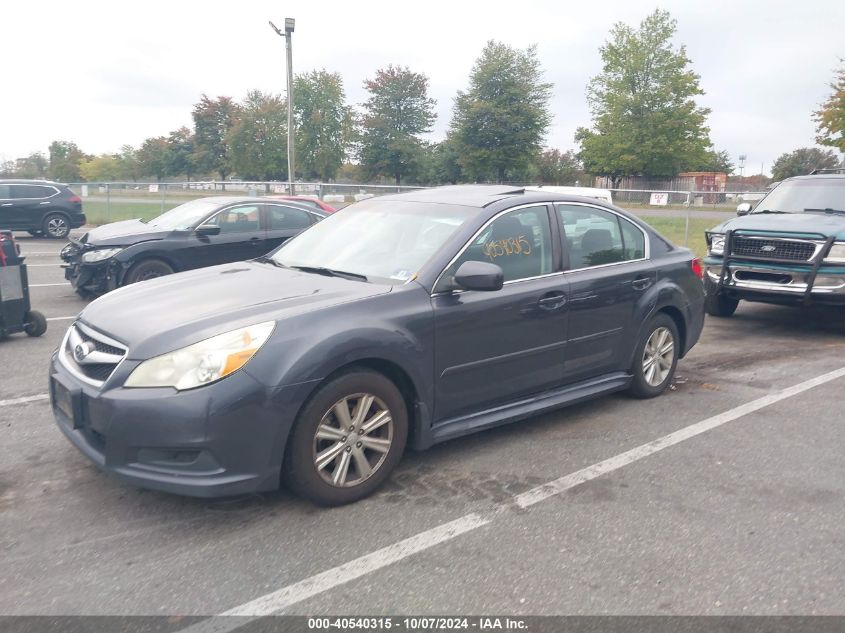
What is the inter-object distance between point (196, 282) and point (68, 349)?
810mm

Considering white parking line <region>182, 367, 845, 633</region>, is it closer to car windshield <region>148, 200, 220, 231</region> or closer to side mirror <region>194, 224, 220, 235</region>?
side mirror <region>194, 224, 220, 235</region>

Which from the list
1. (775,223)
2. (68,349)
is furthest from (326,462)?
(775,223)

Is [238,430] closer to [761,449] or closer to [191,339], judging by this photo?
[191,339]

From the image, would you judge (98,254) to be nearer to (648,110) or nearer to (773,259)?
(773,259)

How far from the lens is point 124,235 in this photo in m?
9.88

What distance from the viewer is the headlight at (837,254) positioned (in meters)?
8.06

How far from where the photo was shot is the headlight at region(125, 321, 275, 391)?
11.3ft

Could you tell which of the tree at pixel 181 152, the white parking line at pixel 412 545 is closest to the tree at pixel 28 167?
the tree at pixel 181 152

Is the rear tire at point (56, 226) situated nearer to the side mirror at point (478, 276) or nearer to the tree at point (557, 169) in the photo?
the side mirror at point (478, 276)

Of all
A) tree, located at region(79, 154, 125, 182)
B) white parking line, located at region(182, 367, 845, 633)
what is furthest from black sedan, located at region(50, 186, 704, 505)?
tree, located at region(79, 154, 125, 182)

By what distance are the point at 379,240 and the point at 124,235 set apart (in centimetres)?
631

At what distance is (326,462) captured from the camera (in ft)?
12.2

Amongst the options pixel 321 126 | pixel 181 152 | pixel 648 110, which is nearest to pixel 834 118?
pixel 648 110

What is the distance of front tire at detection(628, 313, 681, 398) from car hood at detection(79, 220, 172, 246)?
6865mm
